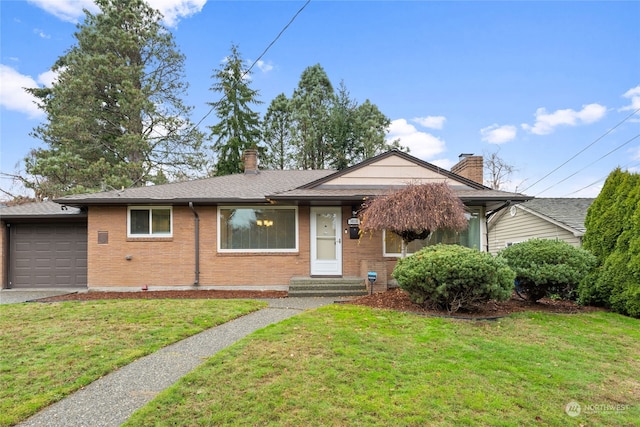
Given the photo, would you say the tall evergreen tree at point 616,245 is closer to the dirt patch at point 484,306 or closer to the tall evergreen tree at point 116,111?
the dirt patch at point 484,306

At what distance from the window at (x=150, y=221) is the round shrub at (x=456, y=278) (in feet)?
22.3

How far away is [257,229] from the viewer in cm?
954

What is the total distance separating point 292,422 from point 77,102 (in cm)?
2255

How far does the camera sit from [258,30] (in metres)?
8.85

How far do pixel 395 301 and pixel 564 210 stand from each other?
1012 centimetres

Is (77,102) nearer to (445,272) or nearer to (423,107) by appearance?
(423,107)

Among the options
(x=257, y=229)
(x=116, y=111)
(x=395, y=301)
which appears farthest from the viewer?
(x=116, y=111)

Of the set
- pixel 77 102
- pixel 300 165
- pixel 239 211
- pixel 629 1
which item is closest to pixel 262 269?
pixel 239 211

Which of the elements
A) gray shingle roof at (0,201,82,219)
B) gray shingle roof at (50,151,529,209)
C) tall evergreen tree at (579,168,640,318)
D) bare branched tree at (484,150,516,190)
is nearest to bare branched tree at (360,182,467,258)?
gray shingle roof at (50,151,529,209)

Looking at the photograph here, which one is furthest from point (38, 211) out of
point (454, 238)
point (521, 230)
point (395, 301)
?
point (521, 230)

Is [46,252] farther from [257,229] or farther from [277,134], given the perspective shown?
[277,134]

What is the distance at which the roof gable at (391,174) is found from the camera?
382 inches

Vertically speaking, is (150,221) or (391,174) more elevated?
(391,174)

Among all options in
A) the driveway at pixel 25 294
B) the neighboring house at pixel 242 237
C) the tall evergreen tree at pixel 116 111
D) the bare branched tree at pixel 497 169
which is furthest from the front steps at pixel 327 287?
the bare branched tree at pixel 497 169
